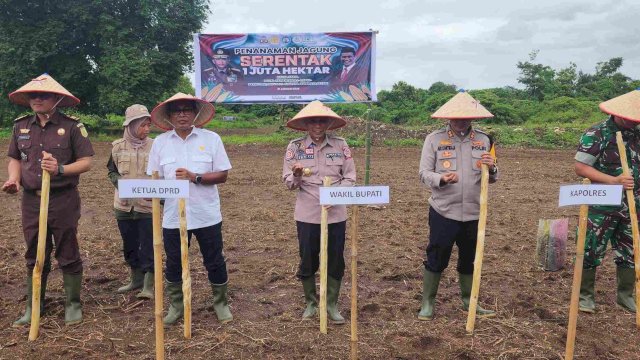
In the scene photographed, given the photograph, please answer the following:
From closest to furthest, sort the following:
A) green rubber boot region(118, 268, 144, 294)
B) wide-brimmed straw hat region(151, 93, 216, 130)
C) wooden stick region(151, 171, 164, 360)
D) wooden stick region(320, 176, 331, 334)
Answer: wooden stick region(151, 171, 164, 360) < wooden stick region(320, 176, 331, 334) < wide-brimmed straw hat region(151, 93, 216, 130) < green rubber boot region(118, 268, 144, 294)

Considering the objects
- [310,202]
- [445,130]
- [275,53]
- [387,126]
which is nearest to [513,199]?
[275,53]

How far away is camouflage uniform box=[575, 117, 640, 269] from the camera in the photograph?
168 inches

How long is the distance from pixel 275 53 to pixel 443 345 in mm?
7357

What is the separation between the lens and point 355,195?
352 cm

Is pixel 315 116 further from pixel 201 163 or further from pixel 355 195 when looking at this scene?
pixel 201 163

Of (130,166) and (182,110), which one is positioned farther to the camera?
(130,166)

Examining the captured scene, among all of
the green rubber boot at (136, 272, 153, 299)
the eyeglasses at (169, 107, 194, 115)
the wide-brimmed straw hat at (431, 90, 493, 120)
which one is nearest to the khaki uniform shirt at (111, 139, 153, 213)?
the green rubber boot at (136, 272, 153, 299)

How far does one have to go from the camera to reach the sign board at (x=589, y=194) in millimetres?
3438

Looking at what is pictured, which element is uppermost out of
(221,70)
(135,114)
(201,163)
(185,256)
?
(221,70)

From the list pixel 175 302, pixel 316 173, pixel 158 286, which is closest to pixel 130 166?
pixel 175 302

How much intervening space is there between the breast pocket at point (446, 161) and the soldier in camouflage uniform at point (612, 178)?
113 cm

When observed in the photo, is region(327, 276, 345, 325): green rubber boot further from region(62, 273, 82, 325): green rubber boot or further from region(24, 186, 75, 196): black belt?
region(24, 186, 75, 196): black belt

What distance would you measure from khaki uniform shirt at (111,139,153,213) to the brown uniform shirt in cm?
55

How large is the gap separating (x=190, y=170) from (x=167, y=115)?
550 mm
